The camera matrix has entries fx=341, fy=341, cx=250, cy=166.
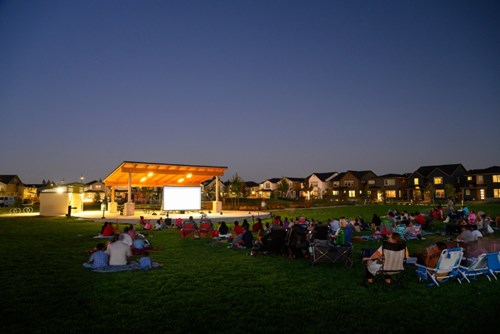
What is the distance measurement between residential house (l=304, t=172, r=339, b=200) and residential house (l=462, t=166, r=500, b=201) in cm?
2927

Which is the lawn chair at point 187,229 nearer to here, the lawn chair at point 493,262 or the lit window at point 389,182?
the lawn chair at point 493,262

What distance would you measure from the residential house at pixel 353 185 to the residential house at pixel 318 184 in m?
3.88

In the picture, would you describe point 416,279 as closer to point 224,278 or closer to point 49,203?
point 224,278

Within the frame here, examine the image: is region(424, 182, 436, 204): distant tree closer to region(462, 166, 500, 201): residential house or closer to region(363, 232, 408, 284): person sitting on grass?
region(462, 166, 500, 201): residential house

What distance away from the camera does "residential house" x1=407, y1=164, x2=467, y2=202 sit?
6723cm

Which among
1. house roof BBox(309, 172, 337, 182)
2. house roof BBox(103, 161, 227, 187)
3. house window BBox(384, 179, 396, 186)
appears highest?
house roof BBox(309, 172, 337, 182)

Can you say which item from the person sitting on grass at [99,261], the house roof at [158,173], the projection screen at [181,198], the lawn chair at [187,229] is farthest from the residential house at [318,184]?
the person sitting on grass at [99,261]

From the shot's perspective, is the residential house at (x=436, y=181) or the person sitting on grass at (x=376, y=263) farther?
the residential house at (x=436, y=181)

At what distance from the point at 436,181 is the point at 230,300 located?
240 ft

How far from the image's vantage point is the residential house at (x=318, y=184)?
86188 mm

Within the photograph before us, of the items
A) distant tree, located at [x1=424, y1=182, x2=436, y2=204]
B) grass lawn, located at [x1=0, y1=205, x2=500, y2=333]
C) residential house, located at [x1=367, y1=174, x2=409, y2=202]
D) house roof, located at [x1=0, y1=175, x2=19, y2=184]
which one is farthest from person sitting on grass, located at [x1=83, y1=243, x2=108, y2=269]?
house roof, located at [x1=0, y1=175, x2=19, y2=184]

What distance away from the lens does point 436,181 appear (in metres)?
69.1

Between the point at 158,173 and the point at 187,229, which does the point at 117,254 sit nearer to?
the point at 187,229

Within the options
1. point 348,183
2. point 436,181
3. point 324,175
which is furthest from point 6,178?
point 436,181
